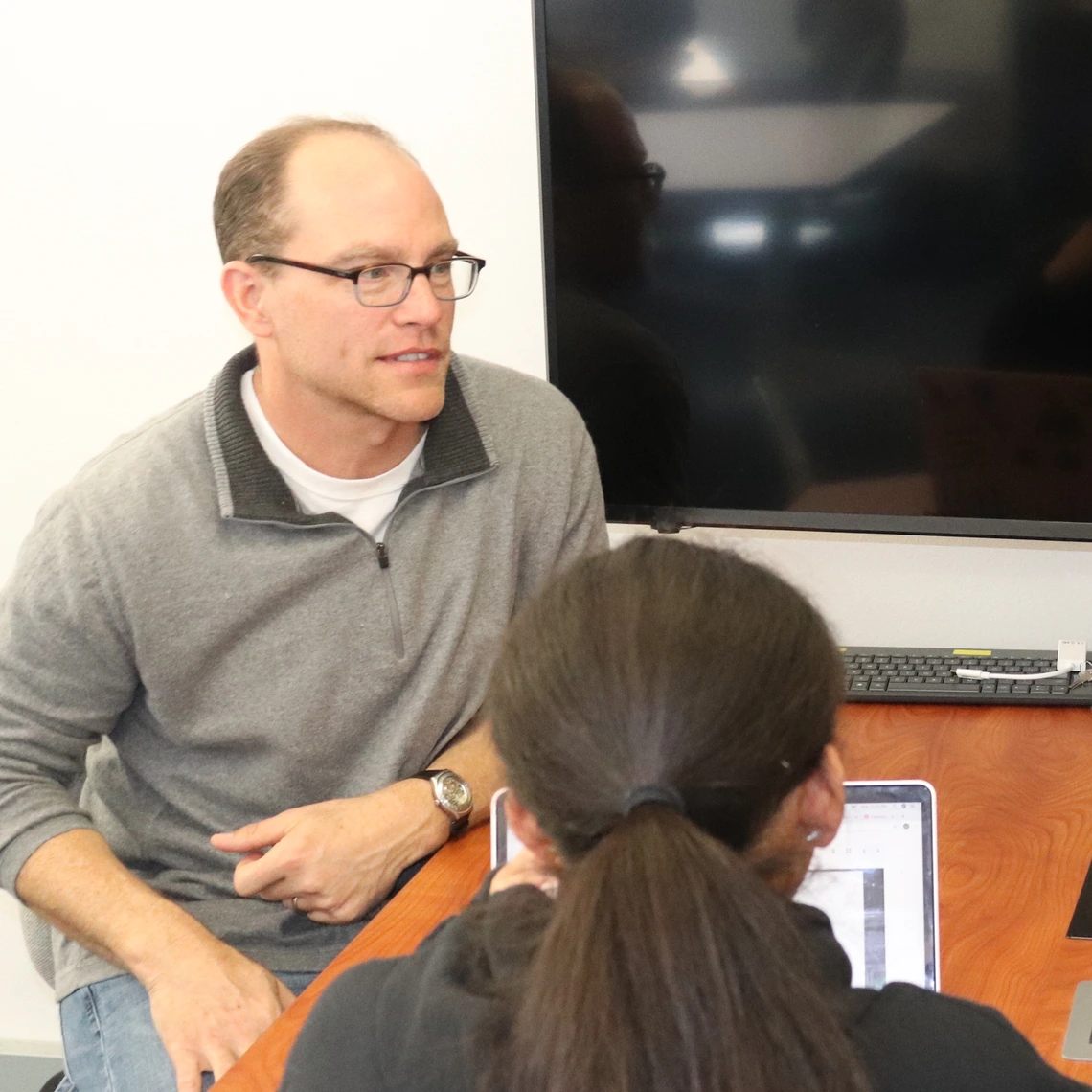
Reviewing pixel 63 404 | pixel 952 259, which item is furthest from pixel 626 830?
pixel 63 404

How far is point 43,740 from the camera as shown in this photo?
143cm

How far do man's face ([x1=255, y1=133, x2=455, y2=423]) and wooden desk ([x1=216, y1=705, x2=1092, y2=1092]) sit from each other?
471 millimetres

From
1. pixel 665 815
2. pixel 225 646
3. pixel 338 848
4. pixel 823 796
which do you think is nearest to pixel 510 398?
pixel 225 646

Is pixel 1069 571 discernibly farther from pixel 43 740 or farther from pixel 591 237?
pixel 43 740

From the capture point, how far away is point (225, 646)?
1.48 meters

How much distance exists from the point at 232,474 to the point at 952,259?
0.82 m

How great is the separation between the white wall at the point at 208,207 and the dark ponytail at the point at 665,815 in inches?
42.3

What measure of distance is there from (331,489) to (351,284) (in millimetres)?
220

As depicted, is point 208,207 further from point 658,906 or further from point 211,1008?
point 658,906

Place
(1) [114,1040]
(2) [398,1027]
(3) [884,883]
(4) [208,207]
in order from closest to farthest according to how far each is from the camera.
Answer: (2) [398,1027] → (3) [884,883] → (1) [114,1040] → (4) [208,207]

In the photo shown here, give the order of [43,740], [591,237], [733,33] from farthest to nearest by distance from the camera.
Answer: [591,237] → [733,33] → [43,740]

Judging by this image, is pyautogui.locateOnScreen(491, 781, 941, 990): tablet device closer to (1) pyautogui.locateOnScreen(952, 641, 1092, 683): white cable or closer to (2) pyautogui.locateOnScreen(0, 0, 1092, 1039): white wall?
(1) pyautogui.locateOnScreen(952, 641, 1092, 683): white cable

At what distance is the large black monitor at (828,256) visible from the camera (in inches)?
61.1

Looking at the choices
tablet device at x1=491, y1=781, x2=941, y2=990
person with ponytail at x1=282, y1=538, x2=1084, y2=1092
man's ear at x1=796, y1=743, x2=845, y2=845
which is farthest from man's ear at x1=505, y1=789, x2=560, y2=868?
tablet device at x1=491, y1=781, x2=941, y2=990
